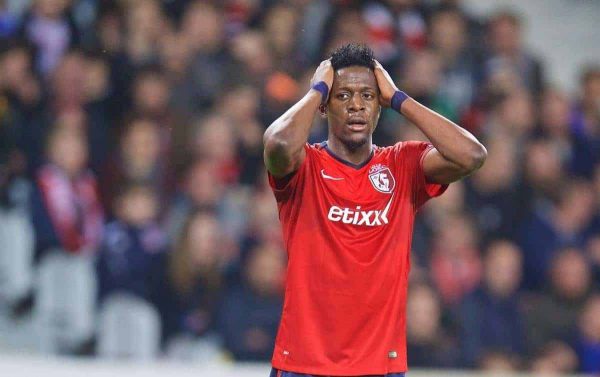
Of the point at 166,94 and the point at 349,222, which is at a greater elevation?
the point at 166,94

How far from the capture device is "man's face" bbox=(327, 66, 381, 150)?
4.08 m

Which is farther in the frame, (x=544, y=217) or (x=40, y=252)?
(x=544, y=217)

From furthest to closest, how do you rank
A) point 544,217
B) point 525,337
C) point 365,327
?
point 544,217
point 525,337
point 365,327

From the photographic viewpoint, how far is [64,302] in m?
7.15

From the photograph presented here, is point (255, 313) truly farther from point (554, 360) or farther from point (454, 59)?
point (454, 59)

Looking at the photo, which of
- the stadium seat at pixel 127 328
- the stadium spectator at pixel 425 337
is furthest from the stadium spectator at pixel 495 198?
the stadium seat at pixel 127 328

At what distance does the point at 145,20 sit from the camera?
26.7ft

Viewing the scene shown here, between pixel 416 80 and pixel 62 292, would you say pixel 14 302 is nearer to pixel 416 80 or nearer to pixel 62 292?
pixel 62 292

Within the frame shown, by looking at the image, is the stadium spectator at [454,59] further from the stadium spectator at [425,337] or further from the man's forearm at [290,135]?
the man's forearm at [290,135]

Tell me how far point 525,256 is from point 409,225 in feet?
14.4

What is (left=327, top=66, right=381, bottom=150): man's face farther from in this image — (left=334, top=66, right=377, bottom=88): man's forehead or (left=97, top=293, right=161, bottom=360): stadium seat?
(left=97, top=293, right=161, bottom=360): stadium seat

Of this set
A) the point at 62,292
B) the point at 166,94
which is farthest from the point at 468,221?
the point at 62,292

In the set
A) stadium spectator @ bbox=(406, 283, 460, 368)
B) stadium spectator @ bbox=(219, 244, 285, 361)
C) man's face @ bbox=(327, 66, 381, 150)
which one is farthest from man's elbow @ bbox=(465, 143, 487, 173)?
stadium spectator @ bbox=(406, 283, 460, 368)

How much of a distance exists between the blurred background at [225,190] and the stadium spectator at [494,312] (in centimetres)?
2
